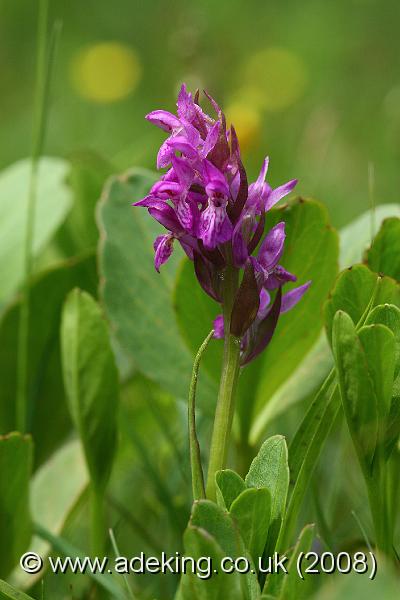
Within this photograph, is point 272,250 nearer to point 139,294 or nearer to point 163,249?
point 163,249

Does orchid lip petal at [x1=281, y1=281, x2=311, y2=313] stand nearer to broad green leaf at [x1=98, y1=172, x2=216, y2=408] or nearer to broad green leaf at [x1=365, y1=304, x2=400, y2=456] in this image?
broad green leaf at [x1=365, y1=304, x2=400, y2=456]

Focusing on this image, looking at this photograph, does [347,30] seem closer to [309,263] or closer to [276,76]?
[276,76]

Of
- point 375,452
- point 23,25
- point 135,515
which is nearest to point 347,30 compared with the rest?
point 23,25

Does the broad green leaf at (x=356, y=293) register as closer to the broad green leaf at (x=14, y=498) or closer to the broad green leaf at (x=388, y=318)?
the broad green leaf at (x=388, y=318)

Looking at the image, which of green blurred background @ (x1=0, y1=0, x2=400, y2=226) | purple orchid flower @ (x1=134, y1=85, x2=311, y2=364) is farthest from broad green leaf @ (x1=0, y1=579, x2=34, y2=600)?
green blurred background @ (x1=0, y1=0, x2=400, y2=226)

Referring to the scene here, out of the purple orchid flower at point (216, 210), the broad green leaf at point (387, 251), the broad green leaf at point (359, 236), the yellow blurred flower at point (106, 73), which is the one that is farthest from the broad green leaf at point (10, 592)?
the yellow blurred flower at point (106, 73)
